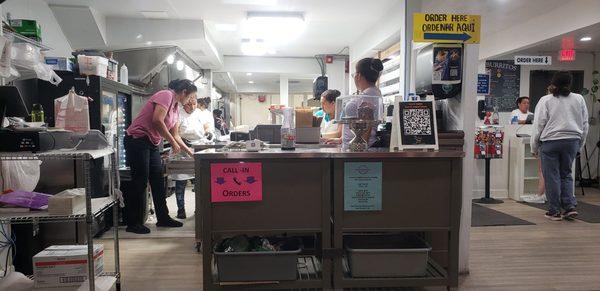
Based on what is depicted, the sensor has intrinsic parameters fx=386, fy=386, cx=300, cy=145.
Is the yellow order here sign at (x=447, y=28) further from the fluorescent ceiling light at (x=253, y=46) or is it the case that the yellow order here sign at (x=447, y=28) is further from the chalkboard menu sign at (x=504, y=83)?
the chalkboard menu sign at (x=504, y=83)

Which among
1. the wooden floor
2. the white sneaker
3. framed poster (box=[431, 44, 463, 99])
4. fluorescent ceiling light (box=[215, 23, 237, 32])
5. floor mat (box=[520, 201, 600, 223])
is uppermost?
fluorescent ceiling light (box=[215, 23, 237, 32])

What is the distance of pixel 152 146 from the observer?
3.77 metres

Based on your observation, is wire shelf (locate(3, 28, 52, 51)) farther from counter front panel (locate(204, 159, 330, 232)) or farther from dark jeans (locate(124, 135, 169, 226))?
counter front panel (locate(204, 159, 330, 232))

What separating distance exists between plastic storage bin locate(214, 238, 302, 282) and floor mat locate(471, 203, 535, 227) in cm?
273

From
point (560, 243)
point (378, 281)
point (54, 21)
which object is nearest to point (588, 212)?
point (560, 243)

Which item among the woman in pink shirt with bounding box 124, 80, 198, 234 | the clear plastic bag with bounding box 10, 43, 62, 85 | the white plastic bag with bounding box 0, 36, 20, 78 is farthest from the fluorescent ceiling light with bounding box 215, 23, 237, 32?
the white plastic bag with bounding box 0, 36, 20, 78

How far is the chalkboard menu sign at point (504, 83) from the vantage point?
7.32 metres

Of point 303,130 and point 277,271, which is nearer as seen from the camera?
point 277,271

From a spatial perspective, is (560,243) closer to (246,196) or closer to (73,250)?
(246,196)

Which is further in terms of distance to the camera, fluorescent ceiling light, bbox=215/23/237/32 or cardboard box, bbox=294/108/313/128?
fluorescent ceiling light, bbox=215/23/237/32

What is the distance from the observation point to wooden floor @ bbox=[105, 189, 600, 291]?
2.62 meters

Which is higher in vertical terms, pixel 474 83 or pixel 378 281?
pixel 474 83

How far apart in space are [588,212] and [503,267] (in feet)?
9.01

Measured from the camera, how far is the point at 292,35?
22.6ft
